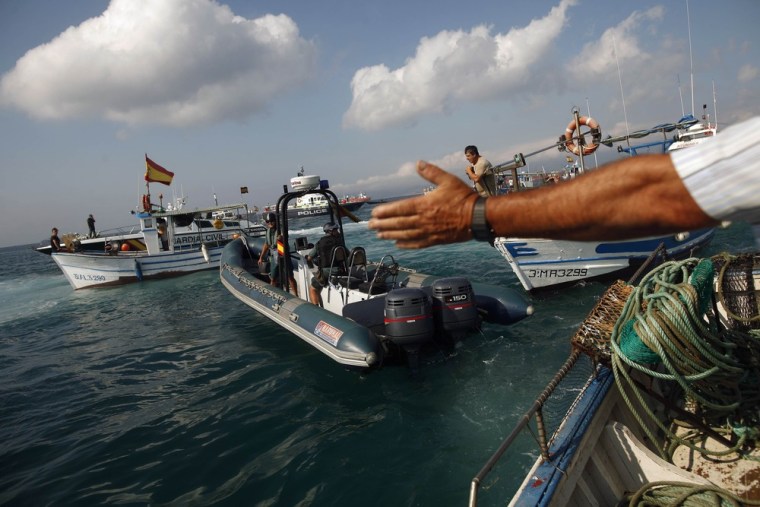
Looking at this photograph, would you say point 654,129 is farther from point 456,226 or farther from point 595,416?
point 456,226

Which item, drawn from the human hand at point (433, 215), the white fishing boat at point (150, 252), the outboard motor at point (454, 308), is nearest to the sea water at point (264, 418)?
the outboard motor at point (454, 308)

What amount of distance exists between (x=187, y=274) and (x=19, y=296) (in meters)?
8.54

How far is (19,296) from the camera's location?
21.0 m

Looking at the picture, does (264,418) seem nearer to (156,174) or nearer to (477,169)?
(477,169)

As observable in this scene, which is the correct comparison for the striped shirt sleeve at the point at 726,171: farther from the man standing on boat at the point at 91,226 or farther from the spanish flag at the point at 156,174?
the man standing on boat at the point at 91,226

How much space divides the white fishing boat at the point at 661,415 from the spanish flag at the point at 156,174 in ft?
73.2

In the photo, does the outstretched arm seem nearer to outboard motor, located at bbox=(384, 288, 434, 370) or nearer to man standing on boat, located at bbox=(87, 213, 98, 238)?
outboard motor, located at bbox=(384, 288, 434, 370)

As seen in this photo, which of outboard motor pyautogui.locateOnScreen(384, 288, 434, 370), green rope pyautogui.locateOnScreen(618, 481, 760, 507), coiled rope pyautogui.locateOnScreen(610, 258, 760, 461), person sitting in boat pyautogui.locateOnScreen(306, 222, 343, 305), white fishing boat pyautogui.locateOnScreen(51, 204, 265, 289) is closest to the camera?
green rope pyautogui.locateOnScreen(618, 481, 760, 507)

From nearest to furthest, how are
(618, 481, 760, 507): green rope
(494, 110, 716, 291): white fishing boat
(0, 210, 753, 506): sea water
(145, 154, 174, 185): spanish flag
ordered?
(618, 481, 760, 507): green rope, (0, 210, 753, 506): sea water, (494, 110, 716, 291): white fishing boat, (145, 154, 174, 185): spanish flag

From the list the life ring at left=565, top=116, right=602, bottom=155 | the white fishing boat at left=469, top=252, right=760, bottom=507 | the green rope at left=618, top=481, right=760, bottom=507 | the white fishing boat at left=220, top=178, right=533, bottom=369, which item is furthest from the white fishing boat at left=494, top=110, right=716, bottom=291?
the green rope at left=618, top=481, right=760, bottom=507

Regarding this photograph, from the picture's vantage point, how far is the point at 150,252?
21.0 meters

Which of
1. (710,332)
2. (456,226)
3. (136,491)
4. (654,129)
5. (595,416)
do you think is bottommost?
(136,491)

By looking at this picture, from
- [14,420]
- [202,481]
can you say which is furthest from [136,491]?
[14,420]

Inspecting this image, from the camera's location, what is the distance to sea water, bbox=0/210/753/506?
14.3 ft
